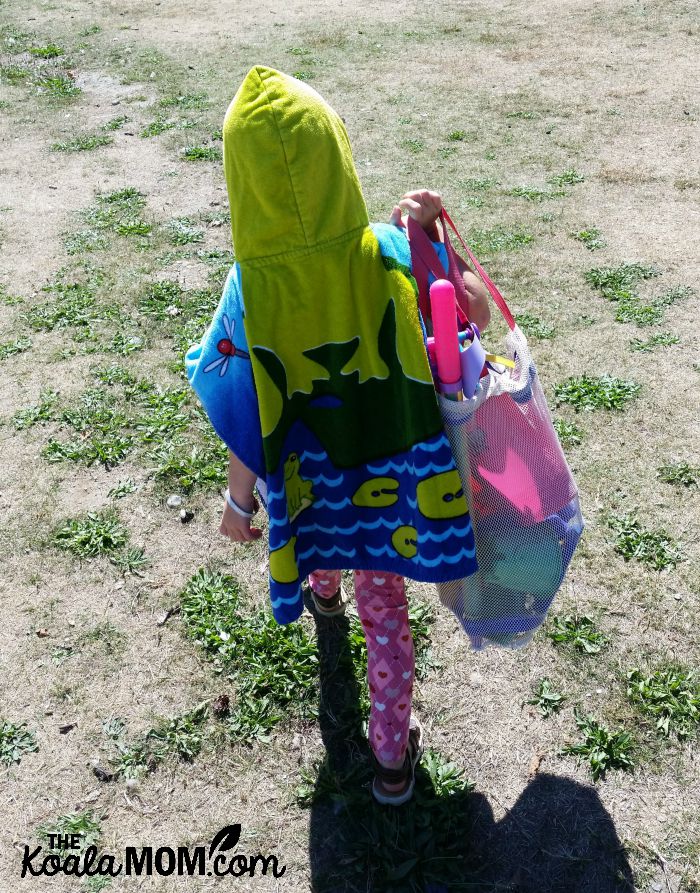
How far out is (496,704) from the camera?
9.28 feet

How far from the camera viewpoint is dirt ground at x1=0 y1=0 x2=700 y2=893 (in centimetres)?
252

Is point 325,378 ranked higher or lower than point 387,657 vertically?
higher

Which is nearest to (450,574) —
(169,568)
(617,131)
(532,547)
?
(532,547)

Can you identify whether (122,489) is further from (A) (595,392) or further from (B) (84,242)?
(B) (84,242)

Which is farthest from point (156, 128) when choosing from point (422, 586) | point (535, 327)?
point (422, 586)

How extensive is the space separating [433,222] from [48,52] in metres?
11.0

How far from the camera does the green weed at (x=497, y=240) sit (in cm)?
559

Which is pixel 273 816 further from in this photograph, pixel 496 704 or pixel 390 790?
pixel 496 704

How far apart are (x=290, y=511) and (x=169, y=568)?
1618 mm

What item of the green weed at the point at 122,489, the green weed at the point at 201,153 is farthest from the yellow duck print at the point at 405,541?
the green weed at the point at 201,153

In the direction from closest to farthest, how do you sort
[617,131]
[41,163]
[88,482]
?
1. [88,482]
2. [617,131]
3. [41,163]

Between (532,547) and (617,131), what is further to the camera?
(617,131)

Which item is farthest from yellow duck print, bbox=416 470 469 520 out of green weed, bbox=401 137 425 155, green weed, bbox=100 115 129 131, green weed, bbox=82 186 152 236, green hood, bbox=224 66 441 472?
green weed, bbox=100 115 129 131

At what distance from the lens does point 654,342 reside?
15.0ft
